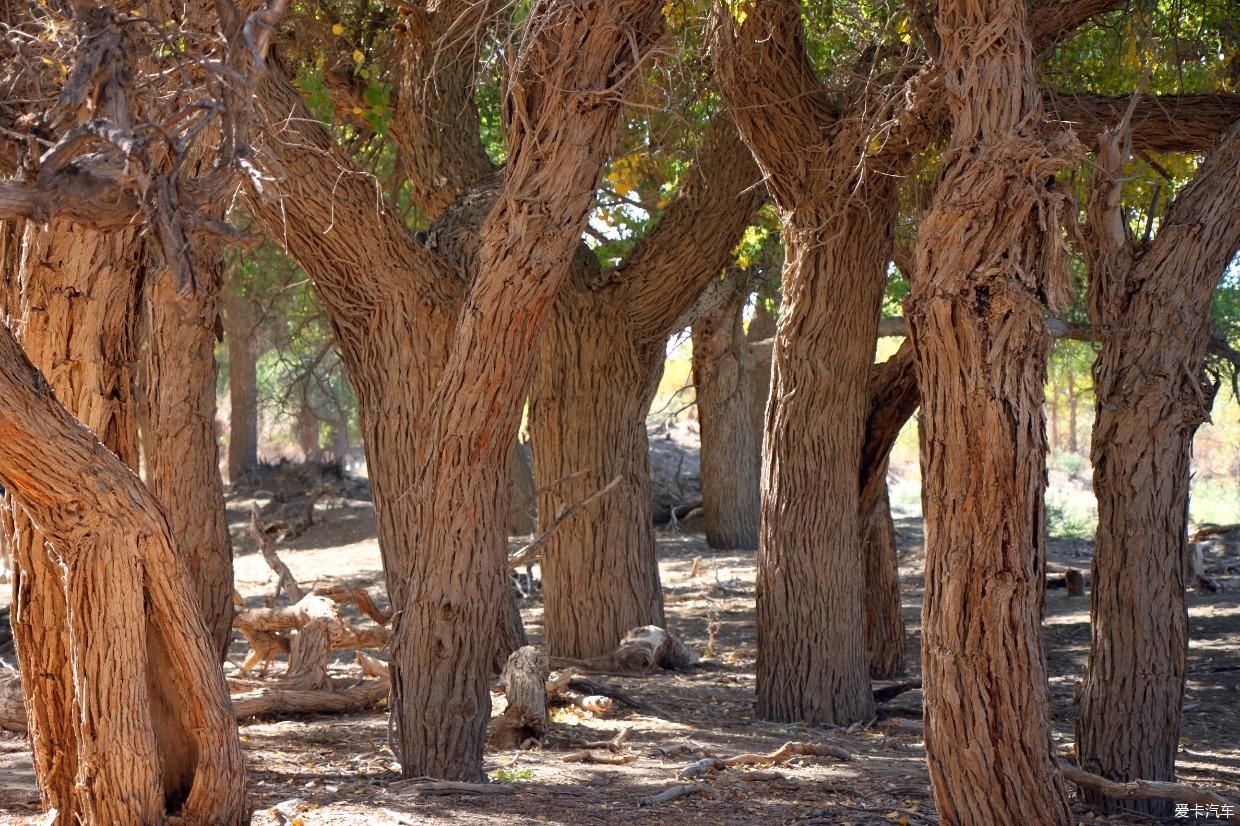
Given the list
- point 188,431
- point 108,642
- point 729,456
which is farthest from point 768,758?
point 729,456

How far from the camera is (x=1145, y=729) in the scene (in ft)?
19.1

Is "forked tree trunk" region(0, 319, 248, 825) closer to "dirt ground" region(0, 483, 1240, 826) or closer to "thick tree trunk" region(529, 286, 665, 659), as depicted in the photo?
"dirt ground" region(0, 483, 1240, 826)

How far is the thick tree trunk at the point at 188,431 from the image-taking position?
6.56m

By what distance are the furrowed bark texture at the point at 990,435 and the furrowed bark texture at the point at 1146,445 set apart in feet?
5.06

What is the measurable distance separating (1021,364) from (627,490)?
529 cm

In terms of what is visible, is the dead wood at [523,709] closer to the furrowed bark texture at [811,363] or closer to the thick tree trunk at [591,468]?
the furrowed bark texture at [811,363]

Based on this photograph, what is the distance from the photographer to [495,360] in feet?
17.2

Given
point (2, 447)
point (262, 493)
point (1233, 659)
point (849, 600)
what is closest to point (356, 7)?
point (849, 600)

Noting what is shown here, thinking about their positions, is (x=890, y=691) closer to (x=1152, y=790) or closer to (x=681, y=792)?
(x=681, y=792)

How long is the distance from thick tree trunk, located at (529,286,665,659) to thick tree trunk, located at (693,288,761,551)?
7265 millimetres

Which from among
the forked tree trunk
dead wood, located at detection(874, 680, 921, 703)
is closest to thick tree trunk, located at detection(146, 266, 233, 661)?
the forked tree trunk

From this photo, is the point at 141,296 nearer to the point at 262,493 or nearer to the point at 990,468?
the point at 990,468

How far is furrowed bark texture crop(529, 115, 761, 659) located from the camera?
892cm

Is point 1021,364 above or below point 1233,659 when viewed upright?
above
